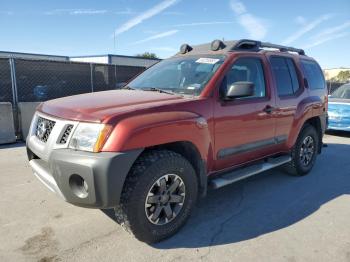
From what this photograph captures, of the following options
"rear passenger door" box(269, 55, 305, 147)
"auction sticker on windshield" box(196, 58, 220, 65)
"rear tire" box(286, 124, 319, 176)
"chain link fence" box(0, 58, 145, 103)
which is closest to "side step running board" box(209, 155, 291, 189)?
"rear passenger door" box(269, 55, 305, 147)

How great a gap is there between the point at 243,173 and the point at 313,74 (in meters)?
2.76

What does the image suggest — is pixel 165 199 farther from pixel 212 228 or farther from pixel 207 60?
pixel 207 60

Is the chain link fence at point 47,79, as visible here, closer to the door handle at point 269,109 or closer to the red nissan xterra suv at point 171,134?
the red nissan xterra suv at point 171,134

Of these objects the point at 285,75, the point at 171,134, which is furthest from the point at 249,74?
the point at 171,134

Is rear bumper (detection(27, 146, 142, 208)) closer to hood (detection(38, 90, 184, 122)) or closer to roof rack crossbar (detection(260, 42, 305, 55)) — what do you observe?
hood (detection(38, 90, 184, 122))

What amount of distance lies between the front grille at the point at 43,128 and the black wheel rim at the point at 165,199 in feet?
3.71

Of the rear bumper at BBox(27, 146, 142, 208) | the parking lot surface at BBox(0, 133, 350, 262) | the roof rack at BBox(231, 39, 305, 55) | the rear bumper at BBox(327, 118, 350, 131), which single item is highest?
the roof rack at BBox(231, 39, 305, 55)

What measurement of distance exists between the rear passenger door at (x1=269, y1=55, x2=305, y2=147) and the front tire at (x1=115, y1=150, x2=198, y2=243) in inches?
75.5

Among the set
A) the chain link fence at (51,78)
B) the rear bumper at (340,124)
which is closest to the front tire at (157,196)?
the chain link fence at (51,78)

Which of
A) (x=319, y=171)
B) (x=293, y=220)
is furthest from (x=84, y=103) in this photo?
(x=319, y=171)

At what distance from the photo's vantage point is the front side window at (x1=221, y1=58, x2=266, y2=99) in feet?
12.7

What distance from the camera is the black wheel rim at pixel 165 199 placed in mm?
3070

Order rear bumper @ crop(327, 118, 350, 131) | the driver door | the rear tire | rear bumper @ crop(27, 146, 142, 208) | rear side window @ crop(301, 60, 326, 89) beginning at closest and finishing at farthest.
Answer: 1. rear bumper @ crop(27, 146, 142, 208)
2. the driver door
3. the rear tire
4. rear side window @ crop(301, 60, 326, 89)
5. rear bumper @ crop(327, 118, 350, 131)

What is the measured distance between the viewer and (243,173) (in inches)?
157
